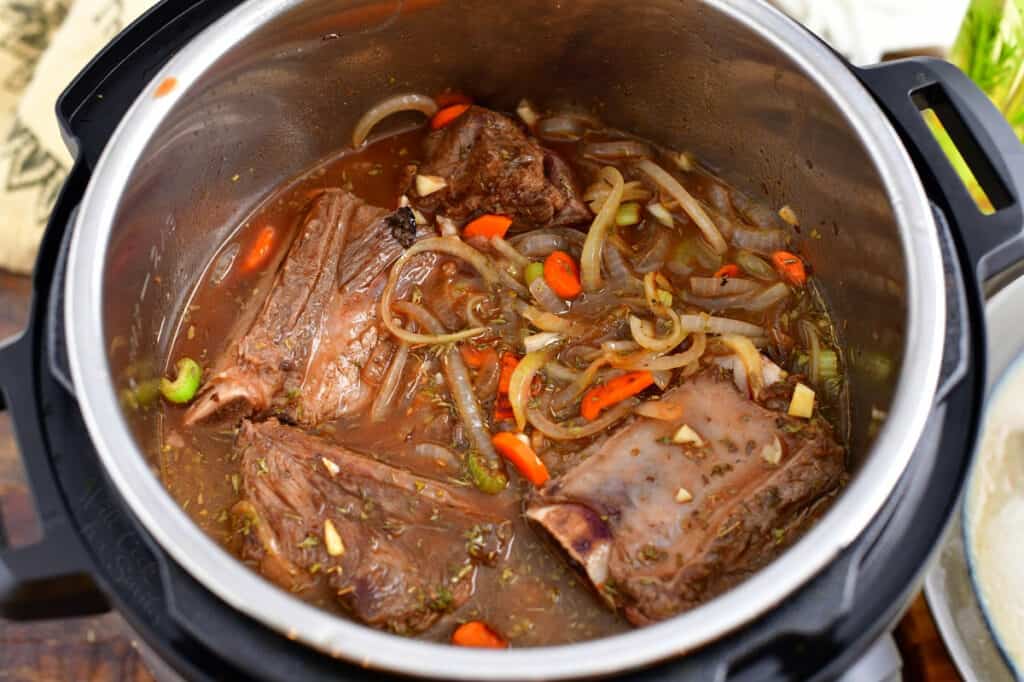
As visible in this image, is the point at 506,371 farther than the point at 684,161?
No

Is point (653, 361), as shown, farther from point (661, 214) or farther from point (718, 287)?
point (661, 214)

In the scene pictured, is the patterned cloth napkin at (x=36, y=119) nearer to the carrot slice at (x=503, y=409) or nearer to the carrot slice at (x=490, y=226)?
the carrot slice at (x=490, y=226)

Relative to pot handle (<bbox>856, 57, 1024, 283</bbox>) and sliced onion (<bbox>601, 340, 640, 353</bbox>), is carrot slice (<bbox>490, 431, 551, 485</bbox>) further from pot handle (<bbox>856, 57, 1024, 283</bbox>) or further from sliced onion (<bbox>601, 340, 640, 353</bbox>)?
pot handle (<bbox>856, 57, 1024, 283</bbox>)

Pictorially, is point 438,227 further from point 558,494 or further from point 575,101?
point 558,494

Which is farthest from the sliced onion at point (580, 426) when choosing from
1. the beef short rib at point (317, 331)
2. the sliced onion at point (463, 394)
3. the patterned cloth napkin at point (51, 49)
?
Result: the patterned cloth napkin at point (51, 49)

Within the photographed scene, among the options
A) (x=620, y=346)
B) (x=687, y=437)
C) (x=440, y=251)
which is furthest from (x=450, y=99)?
(x=687, y=437)
